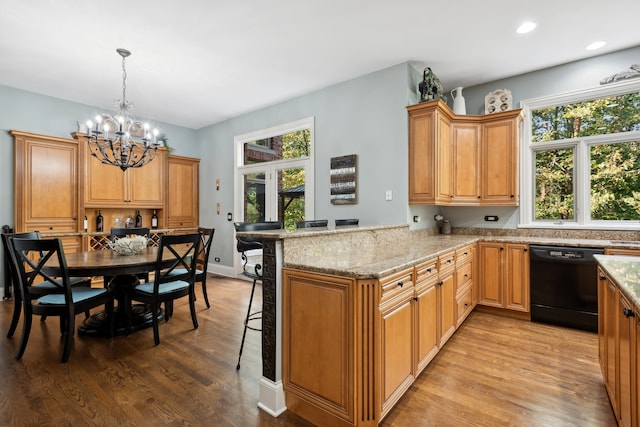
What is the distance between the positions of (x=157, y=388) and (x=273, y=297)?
3.49ft

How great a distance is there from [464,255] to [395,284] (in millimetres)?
1683

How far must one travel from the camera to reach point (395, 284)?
5.77 ft

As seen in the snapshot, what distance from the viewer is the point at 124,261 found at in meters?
2.89

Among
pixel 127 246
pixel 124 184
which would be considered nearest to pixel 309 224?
pixel 127 246

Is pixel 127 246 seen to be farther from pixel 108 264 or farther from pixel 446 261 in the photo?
pixel 446 261

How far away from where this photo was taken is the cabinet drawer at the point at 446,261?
7.94 ft

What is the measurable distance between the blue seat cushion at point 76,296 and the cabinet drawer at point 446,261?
9.69ft

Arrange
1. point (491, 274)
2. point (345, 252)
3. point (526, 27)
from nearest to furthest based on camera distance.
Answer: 1. point (345, 252)
2. point (526, 27)
3. point (491, 274)

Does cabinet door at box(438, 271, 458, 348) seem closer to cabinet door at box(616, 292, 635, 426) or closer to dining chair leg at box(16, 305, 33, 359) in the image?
cabinet door at box(616, 292, 635, 426)

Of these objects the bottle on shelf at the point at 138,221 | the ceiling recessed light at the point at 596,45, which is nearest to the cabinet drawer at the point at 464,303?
the ceiling recessed light at the point at 596,45

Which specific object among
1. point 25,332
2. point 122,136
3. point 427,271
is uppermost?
point 122,136

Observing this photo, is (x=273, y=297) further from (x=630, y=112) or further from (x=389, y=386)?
(x=630, y=112)

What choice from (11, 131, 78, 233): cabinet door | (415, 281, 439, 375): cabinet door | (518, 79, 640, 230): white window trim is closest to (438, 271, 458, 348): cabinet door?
(415, 281, 439, 375): cabinet door

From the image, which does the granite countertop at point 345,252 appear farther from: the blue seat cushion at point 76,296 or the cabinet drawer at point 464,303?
the blue seat cushion at point 76,296
